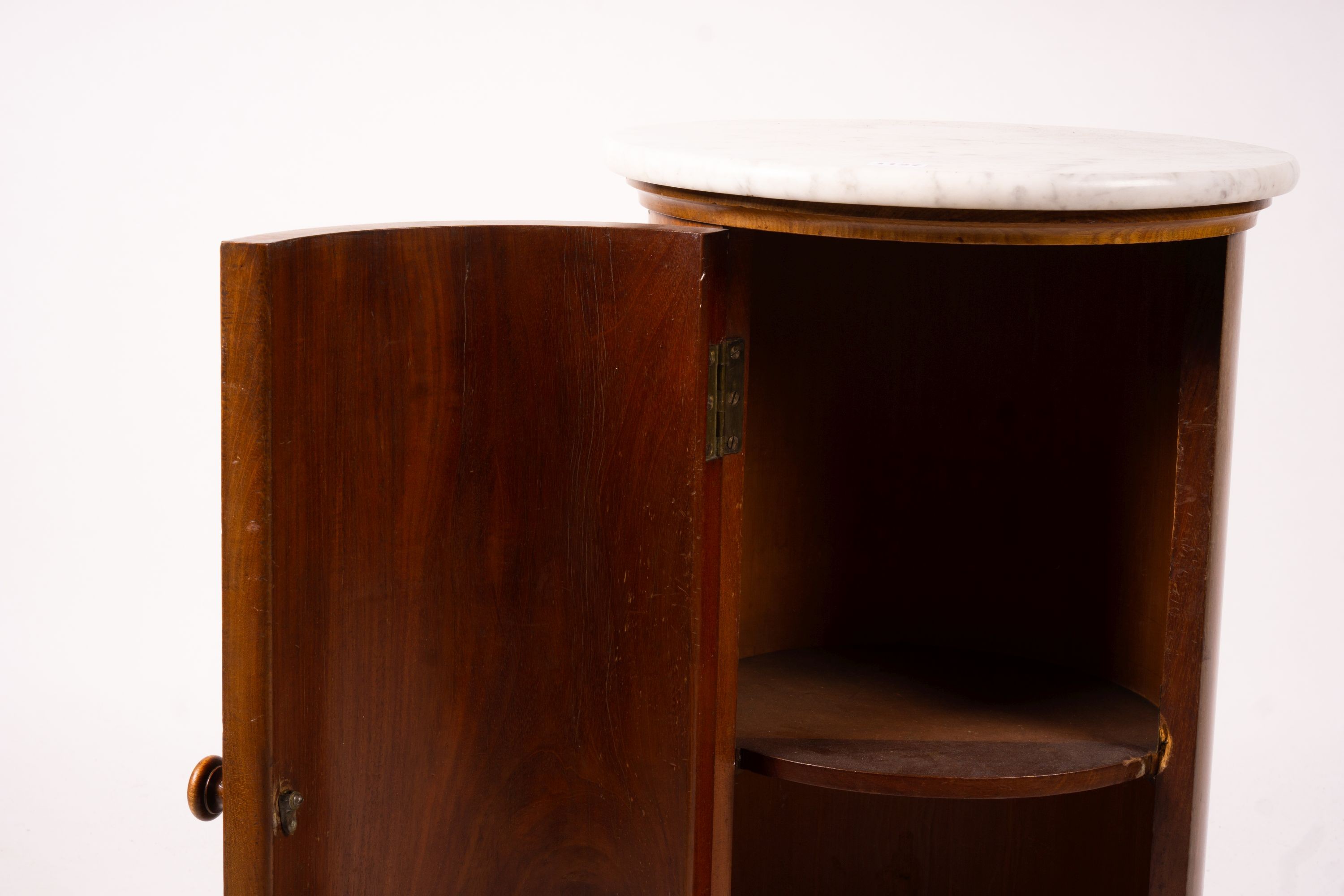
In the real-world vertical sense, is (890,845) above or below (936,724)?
below

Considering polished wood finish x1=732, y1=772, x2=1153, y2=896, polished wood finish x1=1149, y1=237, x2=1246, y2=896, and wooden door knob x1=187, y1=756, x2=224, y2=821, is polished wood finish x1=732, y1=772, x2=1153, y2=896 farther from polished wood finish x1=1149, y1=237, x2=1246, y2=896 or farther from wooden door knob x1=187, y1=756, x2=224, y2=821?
wooden door knob x1=187, y1=756, x2=224, y2=821

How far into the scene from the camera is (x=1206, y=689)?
1.62 m

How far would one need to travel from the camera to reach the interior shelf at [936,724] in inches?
62.7

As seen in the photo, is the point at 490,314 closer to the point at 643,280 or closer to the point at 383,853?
the point at 643,280

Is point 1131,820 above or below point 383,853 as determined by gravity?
below

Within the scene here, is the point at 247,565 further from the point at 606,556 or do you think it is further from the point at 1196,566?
the point at 1196,566

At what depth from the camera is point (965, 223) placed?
1368 mm

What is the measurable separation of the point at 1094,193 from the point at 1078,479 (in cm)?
73

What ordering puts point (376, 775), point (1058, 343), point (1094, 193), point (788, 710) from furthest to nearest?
point (1058, 343) < point (788, 710) < point (376, 775) < point (1094, 193)

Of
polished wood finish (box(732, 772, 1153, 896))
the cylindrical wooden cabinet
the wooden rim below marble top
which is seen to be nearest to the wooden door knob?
the cylindrical wooden cabinet

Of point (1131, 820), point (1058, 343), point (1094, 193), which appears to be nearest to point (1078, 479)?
point (1058, 343)

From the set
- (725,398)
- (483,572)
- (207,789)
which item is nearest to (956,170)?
(725,398)

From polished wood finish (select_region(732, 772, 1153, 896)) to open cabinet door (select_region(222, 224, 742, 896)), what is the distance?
0.69 m

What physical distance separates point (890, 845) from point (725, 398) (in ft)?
3.38
